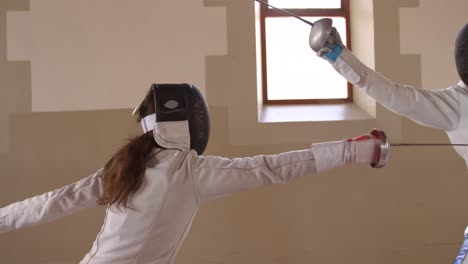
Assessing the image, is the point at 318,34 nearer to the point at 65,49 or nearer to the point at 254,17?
the point at 254,17

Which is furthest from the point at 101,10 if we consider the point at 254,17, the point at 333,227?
the point at 333,227

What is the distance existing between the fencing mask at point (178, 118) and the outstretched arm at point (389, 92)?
0.44 metres

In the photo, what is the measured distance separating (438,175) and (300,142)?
2.52ft

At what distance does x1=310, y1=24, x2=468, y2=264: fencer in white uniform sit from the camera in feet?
5.10

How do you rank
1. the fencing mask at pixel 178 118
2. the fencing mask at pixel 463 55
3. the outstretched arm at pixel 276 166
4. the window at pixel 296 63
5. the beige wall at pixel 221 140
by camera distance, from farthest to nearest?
1. the window at pixel 296 63
2. the beige wall at pixel 221 140
3. the fencing mask at pixel 463 55
4. the fencing mask at pixel 178 118
5. the outstretched arm at pixel 276 166

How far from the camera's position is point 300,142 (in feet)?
8.62

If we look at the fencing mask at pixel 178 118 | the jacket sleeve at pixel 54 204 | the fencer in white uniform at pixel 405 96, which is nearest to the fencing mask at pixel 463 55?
the fencer in white uniform at pixel 405 96

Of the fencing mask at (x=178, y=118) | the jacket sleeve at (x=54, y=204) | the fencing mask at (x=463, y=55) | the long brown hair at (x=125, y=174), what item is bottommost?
the jacket sleeve at (x=54, y=204)

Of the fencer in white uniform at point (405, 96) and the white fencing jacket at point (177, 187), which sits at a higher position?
the fencer in white uniform at point (405, 96)

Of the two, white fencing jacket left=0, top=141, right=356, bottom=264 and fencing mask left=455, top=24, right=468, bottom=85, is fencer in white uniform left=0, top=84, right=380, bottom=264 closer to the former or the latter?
white fencing jacket left=0, top=141, right=356, bottom=264

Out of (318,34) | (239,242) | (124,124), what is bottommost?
(239,242)

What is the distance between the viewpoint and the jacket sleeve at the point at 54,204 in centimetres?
156

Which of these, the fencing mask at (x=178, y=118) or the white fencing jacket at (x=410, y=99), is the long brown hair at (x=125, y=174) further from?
the white fencing jacket at (x=410, y=99)

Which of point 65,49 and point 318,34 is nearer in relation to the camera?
point 318,34
